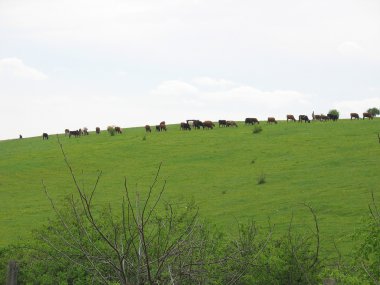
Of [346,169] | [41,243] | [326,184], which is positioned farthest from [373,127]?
[41,243]

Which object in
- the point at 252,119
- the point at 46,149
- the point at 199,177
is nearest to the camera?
the point at 199,177

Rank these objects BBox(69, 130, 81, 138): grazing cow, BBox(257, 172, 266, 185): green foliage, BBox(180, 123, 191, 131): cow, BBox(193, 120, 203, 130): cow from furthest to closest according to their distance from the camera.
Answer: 1. BBox(69, 130, 81, 138): grazing cow
2. BBox(193, 120, 203, 130): cow
3. BBox(180, 123, 191, 131): cow
4. BBox(257, 172, 266, 185): green foliage

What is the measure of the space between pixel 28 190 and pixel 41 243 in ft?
102

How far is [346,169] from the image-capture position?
133ft

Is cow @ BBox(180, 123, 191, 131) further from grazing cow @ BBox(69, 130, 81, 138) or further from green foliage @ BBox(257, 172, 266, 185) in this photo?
green foliage @ BBox(257, 172, 266, 185)

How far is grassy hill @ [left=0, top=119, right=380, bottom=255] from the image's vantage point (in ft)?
107

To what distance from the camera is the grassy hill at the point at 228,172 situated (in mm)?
32469

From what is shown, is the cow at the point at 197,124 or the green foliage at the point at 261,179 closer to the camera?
the green foliage at the point at 261,179

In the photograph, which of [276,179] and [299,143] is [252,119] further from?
[276,179]

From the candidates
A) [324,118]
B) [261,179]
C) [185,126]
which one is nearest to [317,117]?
[324,118]

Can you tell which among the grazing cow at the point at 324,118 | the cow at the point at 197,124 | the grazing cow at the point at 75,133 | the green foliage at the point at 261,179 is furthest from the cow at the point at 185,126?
the green foliage at the point at 261,179

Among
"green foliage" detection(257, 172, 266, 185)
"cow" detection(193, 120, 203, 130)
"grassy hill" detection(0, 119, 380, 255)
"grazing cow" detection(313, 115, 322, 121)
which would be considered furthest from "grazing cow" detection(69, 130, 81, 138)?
"green foliage" detection(257, 172, 266, 185)

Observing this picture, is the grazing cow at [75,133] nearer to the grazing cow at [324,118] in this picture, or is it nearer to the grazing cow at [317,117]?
the grazing cow at [317,117]

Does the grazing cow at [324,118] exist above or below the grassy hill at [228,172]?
above
